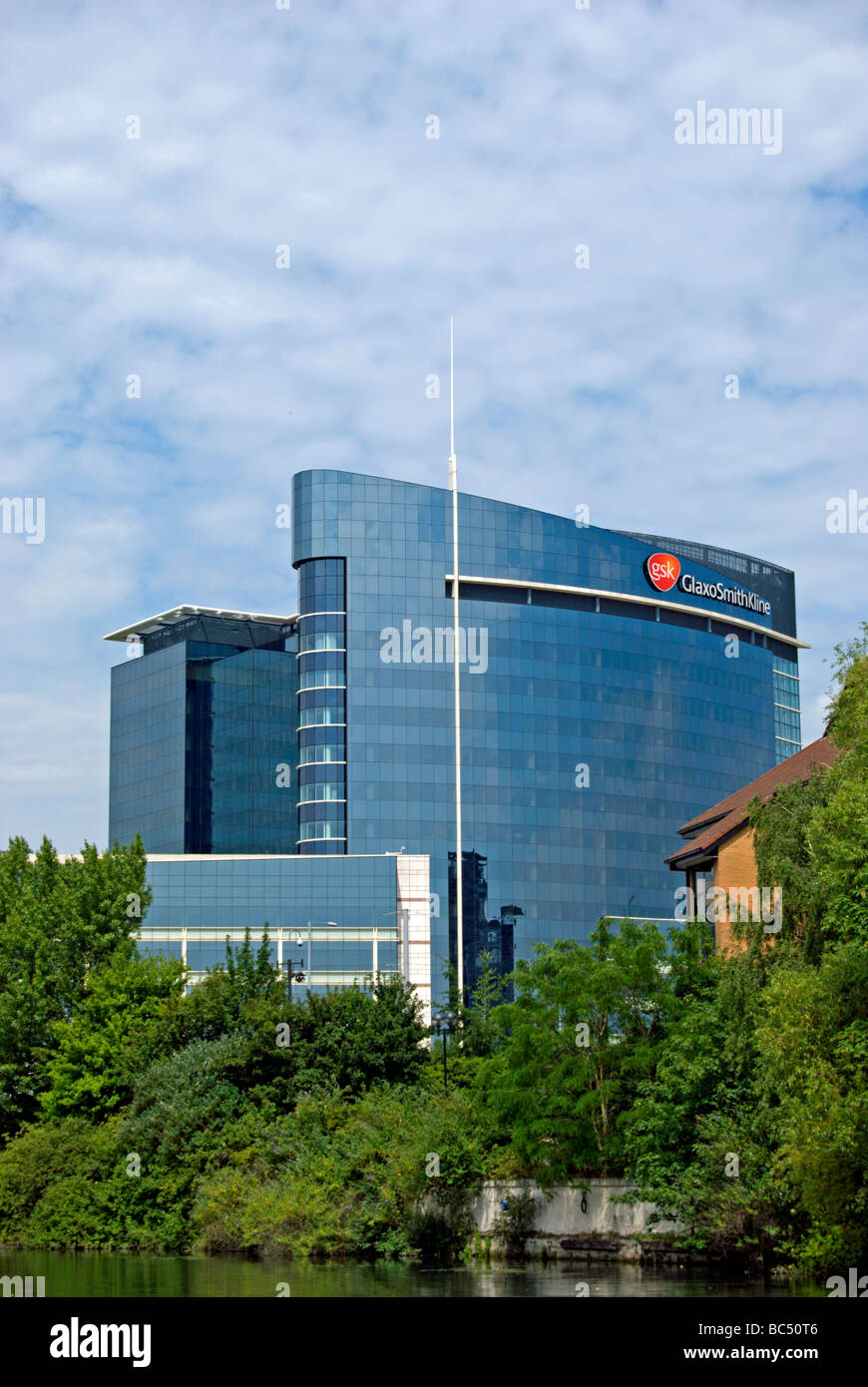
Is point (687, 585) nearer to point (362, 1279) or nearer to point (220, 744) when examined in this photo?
point (220, 744)

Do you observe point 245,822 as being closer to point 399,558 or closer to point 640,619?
point 399,558

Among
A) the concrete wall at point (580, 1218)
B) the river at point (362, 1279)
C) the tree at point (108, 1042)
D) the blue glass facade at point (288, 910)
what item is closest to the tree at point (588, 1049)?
the concrete wall at point (580, 1218)

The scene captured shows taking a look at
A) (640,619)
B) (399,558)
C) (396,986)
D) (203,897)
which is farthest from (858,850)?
(640,619)

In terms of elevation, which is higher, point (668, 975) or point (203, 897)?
point (203, 897)

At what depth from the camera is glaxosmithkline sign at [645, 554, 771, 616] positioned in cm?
14412

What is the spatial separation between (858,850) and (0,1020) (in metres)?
44.7

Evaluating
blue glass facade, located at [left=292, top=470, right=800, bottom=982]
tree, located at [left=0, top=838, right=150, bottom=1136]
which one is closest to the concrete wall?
tree, located at [left=0, top=838, right=150, bottom=1136]

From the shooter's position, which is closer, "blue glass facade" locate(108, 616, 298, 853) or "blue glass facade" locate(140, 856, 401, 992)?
"blue glass facade" locate(140, 856, 401, 992)

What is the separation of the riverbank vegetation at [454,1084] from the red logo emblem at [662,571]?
83.9m

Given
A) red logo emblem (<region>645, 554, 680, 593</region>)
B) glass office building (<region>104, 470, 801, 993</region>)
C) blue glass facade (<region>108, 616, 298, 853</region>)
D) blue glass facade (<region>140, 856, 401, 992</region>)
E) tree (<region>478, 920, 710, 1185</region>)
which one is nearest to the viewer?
tree (<region>478, 920, 710, 1185</region>)

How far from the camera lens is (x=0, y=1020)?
65000mm

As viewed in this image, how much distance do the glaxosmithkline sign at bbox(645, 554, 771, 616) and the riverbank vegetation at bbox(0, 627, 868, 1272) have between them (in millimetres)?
84271

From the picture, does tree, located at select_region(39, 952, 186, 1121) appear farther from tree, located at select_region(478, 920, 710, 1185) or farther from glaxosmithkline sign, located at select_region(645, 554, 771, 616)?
glaxosmithkline sign, located at select_region(645, 554, 771, 616)

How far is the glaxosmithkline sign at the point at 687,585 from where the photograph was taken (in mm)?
144125
